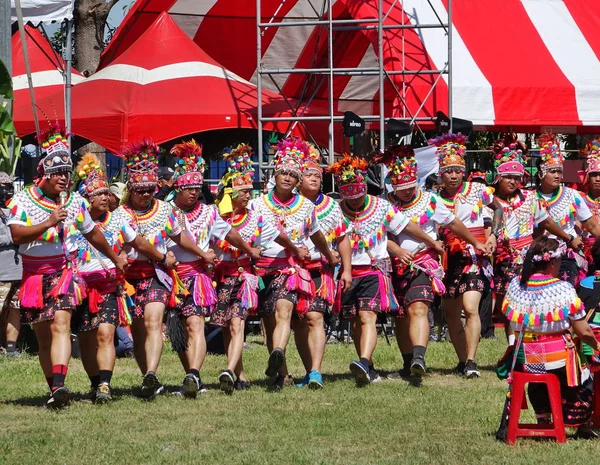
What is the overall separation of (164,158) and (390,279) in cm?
790

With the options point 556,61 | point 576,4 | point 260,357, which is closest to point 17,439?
point 260,357

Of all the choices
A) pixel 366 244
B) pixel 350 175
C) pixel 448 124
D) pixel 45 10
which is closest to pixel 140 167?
pixel 350 175

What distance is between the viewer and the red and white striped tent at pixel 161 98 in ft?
48.3

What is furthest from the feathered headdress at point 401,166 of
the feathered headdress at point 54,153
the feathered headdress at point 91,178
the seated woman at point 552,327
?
the seated woman at point 552,327

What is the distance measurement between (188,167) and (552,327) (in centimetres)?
343

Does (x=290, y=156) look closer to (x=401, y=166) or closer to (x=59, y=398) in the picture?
(x=401, y=166)

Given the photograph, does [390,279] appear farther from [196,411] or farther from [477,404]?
[196,411]

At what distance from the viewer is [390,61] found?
16.0 meters

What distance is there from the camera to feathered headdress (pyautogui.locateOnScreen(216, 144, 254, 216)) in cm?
957

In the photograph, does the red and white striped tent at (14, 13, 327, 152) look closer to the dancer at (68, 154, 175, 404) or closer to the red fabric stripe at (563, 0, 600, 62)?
the red fabric stripe at (563, 0, 600, 62)

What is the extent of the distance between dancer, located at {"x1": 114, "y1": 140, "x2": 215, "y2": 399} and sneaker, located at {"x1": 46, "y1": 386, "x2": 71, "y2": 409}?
737 millimetres

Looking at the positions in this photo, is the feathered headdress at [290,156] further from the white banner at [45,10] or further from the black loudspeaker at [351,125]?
the white banner at [45,10]

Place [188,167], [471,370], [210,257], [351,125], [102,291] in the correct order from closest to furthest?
[102,291]
[210,257]
[188,167]
[471,370]
[351,125]

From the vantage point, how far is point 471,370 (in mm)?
10039
